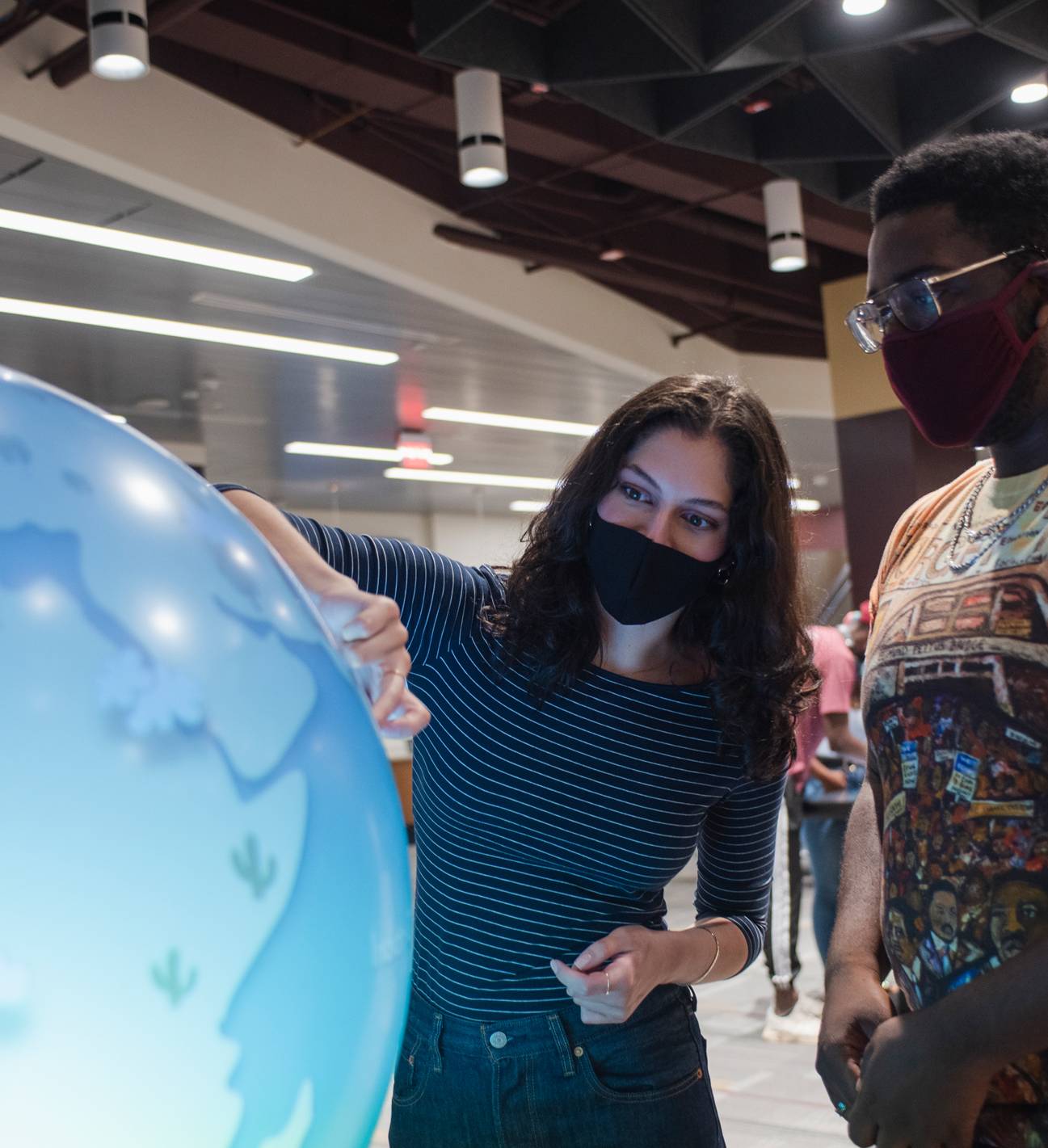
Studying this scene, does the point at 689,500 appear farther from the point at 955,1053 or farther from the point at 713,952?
the point at 955,1053

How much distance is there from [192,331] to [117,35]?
10.9ft

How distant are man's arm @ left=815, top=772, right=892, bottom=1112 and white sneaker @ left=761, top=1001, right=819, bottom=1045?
11.1ft

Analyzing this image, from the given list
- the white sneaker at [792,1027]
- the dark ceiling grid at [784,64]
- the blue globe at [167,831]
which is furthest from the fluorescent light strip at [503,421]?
the blue globe at [167,831]

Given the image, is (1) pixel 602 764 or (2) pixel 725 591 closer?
(1) pixel 602 764

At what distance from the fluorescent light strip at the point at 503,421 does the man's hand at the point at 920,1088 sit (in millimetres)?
8702

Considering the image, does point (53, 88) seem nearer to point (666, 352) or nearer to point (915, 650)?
point (915, 650)

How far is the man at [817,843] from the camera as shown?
4359 millimetres

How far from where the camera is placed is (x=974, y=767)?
998 mm

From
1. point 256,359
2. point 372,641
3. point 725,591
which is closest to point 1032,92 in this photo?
point 256,359

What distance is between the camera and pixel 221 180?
214 inches

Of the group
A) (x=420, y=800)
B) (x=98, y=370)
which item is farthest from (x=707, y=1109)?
(x=98, y=370)

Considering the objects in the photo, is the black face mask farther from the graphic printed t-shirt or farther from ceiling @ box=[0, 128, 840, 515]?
ceiling @ box=[0, 128, 840, 515]

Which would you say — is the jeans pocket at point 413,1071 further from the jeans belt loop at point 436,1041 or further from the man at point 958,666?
the man at point 958,666

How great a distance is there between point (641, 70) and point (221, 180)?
2.08 metres
